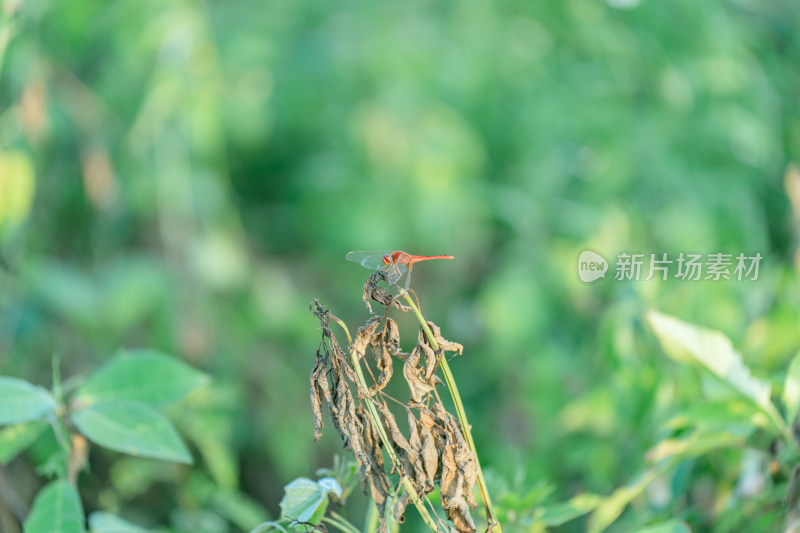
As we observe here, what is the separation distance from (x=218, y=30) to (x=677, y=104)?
0.82 meters

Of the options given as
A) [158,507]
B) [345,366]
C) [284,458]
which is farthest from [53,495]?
[284,458]

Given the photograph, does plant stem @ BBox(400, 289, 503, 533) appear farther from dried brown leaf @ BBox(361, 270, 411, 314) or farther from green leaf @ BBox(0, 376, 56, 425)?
green leaf @ BBox(0, 376, 56, 425)

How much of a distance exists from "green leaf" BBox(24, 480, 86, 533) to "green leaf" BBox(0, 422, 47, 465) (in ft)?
0.22

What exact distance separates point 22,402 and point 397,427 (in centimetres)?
22

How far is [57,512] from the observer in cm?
38

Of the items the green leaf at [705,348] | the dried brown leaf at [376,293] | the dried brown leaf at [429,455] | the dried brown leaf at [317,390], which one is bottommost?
the green leaf at [705,348]

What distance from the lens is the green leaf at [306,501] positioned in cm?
34

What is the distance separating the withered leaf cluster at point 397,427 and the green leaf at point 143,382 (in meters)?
0.13

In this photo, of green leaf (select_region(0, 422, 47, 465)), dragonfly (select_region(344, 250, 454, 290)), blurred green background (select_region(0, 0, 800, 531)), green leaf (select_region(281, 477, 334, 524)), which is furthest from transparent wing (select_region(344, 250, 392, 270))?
blurred green background (select_region(0, 0, 800, 531))

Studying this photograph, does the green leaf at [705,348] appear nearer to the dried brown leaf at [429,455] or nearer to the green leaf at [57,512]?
the dried brown leaf at [429,455]

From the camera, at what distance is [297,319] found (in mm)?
1153

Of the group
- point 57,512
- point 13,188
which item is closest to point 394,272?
point 57,512

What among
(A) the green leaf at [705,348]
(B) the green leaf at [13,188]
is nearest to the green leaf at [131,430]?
(A) the green leaf at [705,348]

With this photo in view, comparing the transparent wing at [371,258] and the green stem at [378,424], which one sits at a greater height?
the transparent wing at [371,258]
